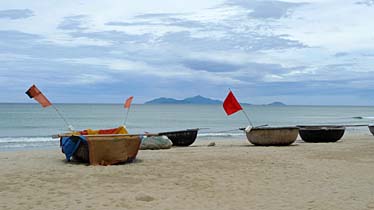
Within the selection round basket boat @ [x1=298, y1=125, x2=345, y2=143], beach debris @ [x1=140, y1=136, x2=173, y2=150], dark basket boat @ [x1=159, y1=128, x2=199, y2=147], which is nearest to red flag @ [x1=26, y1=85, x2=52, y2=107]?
beach debris @ [x1=140, y1=136, x2=173, y2=150]

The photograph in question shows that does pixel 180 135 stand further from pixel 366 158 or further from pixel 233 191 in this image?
pixel 233 191

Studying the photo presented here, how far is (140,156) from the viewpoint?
44.1 feet

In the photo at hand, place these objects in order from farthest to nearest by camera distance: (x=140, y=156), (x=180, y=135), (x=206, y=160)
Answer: (x=180, y=135), (x=140, y=156), (x=206, y=160)

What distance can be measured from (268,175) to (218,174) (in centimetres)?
104

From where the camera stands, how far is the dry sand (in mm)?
7133

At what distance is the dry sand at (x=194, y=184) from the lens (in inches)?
281

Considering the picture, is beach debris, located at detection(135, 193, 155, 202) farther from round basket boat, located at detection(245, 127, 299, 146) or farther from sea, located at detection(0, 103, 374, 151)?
round basket boat, located at detection(245, 127, 299, 146)

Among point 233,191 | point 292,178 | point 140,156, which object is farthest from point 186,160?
point 233,191

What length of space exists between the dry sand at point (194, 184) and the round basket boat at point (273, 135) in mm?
4056

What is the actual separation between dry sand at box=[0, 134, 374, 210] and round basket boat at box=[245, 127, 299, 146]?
4056 mm

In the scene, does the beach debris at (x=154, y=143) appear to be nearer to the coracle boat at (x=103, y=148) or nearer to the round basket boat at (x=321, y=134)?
the coracle boat at (x=103, y=148)

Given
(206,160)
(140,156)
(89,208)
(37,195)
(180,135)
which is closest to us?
(89,208)

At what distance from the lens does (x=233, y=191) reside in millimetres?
8062

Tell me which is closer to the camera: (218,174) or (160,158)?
(218,174)
